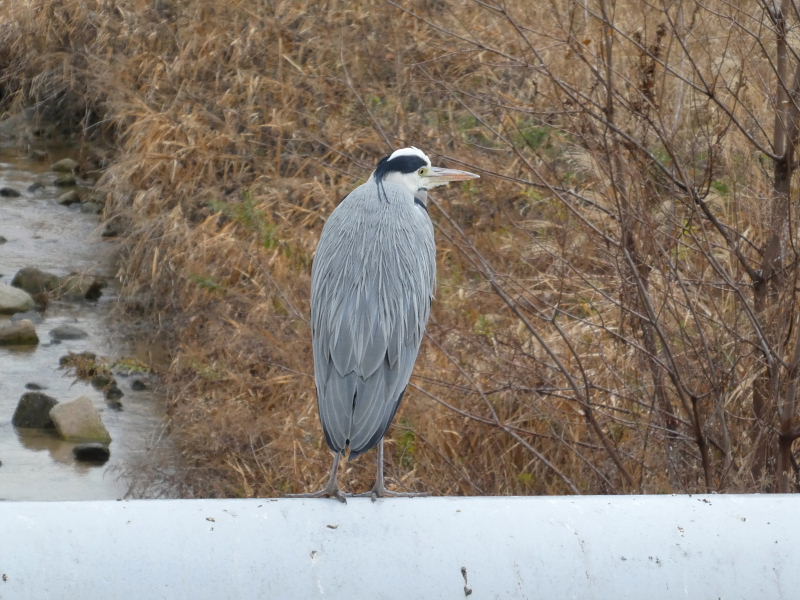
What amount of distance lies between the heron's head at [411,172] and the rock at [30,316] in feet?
17.2

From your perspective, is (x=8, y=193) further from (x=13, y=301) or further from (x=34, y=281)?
(x=13, y=301)

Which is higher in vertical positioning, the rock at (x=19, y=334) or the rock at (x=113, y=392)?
the rock at (x=19, y=334)

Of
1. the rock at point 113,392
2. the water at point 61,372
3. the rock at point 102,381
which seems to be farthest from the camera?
the rock at point 102,381

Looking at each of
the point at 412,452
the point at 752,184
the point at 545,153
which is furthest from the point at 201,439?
the point at 752,184

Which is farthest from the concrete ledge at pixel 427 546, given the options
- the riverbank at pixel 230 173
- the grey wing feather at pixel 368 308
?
the riverbank at pixel 230 173

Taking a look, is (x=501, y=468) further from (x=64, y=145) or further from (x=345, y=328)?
(x=64, y=145)

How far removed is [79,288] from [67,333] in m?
0.66

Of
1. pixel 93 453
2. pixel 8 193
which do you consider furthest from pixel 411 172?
pixel 8 193

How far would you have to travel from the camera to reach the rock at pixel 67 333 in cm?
791

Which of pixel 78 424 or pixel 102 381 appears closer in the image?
pixel 78 424

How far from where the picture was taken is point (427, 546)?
210 cm

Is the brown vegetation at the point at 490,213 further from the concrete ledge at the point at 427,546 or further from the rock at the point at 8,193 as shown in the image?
the concrete ledge at the point at 427,546

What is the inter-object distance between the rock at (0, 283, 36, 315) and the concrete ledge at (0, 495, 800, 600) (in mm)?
6484

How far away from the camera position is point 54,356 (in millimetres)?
7703
